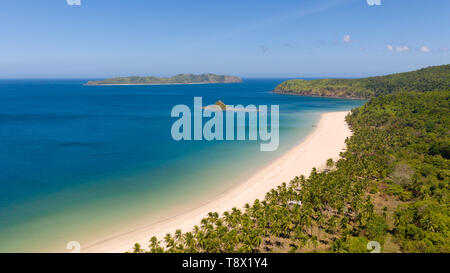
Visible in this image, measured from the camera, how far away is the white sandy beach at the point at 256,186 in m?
33.9

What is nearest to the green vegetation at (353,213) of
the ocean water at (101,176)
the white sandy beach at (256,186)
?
the white sandy beach at (256,186)

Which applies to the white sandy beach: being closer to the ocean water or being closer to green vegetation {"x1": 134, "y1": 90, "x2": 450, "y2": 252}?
the ocean water

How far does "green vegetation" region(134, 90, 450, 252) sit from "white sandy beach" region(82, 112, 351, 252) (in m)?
2.80

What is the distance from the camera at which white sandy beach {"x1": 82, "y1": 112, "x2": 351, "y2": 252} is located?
111 ft

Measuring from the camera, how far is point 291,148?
75.3m

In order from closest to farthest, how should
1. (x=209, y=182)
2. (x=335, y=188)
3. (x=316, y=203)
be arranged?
(x=316, y=203) < (x=335, y=188) < (x=209, y=182)

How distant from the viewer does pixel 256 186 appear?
160ft

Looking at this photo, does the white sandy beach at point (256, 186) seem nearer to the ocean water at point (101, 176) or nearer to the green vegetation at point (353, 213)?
the ocean water at point (101, 176)

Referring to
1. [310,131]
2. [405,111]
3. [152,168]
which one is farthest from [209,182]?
[405,111]
